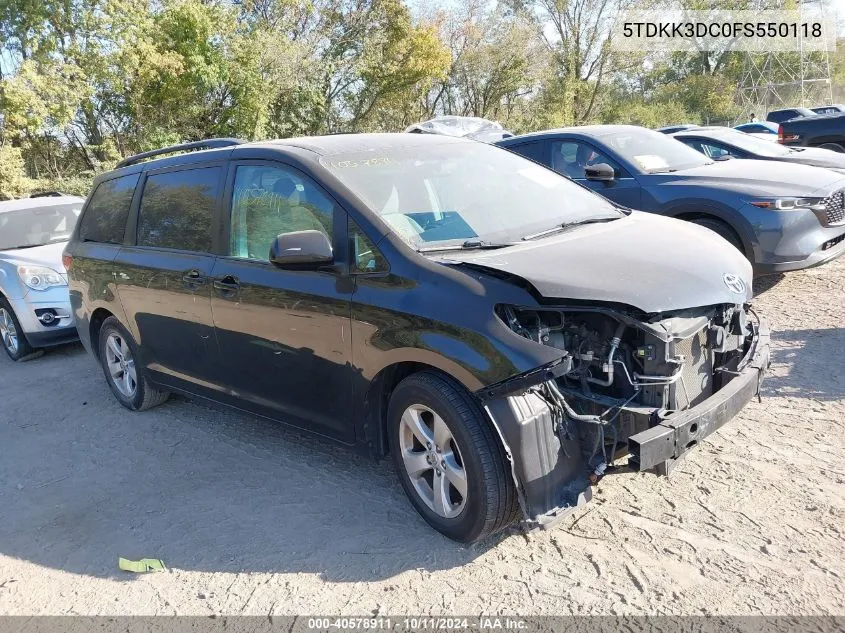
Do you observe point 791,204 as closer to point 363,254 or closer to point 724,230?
point 724,230

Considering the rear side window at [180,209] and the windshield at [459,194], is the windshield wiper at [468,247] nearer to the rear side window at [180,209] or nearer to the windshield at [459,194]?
the windshield at [459,194]

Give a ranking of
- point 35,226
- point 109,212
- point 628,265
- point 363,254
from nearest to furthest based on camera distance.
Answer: point 628,265
point 363,254
point 109,212
point 35,226

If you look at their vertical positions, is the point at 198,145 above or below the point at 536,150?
above

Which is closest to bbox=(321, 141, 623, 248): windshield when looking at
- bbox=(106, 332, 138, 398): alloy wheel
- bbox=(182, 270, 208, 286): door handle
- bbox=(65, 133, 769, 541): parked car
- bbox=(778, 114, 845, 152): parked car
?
bbox=(65, 133, 769, 541): parked car

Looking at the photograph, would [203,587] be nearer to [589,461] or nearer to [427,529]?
[427,529]

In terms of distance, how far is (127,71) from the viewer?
55.6ft

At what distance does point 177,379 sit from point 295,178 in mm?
1817

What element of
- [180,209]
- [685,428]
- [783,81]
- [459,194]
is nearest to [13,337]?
[180,209]

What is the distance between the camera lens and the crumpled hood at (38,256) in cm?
729

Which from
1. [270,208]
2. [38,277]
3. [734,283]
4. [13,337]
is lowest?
[13,337]

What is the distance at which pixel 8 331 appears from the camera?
24.4 feet

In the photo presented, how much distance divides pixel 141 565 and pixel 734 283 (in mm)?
3096

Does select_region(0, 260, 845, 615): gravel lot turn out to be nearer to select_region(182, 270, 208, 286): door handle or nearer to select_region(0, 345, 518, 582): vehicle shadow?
select_region(0, 345, 518, 582): vehicle shadow

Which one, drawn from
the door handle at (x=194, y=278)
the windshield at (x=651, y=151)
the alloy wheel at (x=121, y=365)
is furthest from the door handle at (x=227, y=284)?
the windshield at (x=651, y=151)
